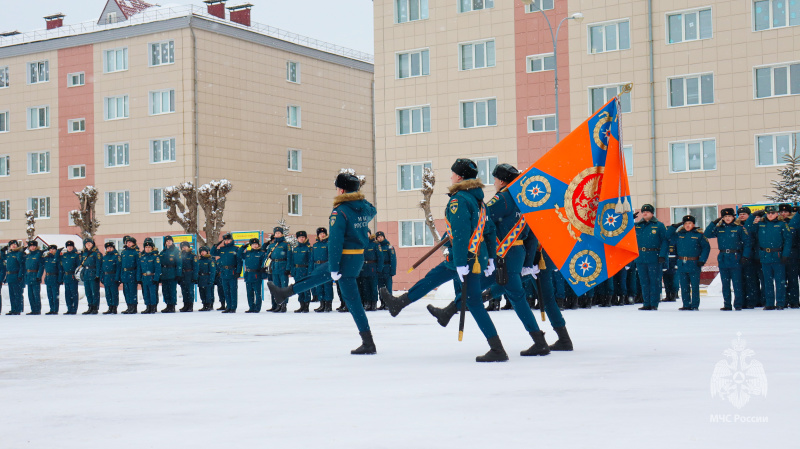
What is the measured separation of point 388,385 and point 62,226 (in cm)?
4805

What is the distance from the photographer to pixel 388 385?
25.6 feet

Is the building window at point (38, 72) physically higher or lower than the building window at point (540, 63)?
higher

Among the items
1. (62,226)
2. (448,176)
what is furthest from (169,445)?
(62,226)

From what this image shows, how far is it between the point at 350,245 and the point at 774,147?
29.2 meters

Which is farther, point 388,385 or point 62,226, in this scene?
point 62,226

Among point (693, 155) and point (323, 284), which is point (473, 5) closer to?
point (693, 155)

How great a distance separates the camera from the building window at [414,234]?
43844 mm

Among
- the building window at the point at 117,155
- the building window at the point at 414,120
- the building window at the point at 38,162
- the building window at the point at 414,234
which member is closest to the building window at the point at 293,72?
the building window at the point at 117,155

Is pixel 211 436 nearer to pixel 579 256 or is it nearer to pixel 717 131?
pixel 579 256

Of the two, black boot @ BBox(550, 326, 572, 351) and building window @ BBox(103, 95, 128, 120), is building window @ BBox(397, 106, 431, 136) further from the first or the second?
black boot @ BBox(550, 326, 572, 351)

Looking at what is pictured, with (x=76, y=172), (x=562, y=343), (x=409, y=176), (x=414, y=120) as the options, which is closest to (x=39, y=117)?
(x=76, y=172)

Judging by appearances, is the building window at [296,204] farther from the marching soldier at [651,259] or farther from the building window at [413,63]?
the marching soldier at [651,259]

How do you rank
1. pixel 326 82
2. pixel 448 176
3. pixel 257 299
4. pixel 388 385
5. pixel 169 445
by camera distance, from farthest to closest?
pixel 326 82 < pixel 448 176 < pixel 257 299 < pixel 388 385 < pixel 169 445

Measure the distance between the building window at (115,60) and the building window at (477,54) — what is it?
59.0ft
